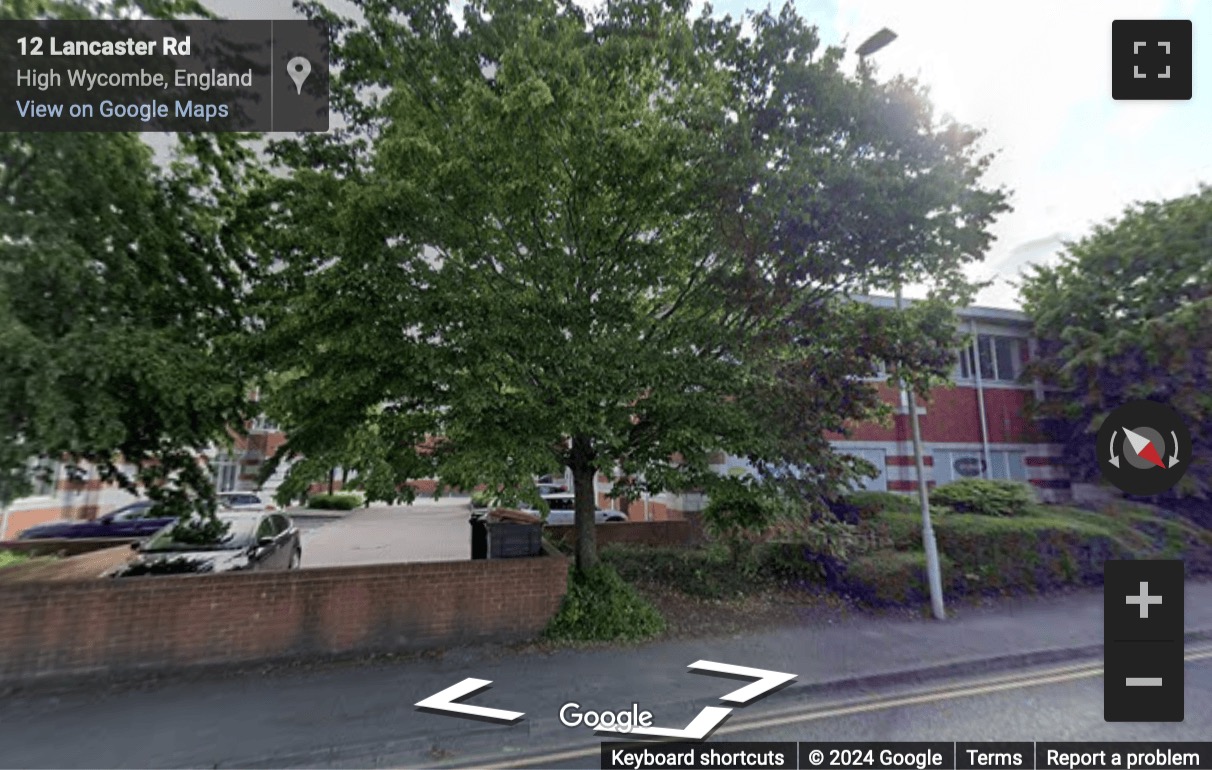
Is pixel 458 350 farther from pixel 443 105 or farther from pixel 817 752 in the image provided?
pixel 817 752

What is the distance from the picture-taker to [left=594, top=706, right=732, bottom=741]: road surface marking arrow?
4.71 m

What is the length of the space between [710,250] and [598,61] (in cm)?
280

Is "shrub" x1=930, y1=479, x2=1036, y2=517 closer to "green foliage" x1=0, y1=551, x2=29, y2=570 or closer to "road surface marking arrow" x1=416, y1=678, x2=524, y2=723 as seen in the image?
"road surface marking arrow" x1=416, y1=678, x2=524, y2=723

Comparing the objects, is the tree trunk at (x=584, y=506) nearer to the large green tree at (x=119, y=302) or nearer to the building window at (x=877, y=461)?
the large green tree at (x=119, y=302)

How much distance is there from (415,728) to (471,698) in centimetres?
72

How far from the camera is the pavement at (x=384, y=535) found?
49.7 feet

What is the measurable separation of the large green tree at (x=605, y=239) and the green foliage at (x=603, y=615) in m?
1.66

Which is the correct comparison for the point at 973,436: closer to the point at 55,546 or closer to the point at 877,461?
the point at 877,461

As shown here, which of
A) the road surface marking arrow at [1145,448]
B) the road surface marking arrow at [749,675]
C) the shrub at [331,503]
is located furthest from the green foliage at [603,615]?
the shrub at [331,503]

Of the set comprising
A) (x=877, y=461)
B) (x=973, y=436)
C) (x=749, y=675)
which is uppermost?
(x=973, y=436)

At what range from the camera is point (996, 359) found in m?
18.8

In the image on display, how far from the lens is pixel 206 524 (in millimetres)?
8438

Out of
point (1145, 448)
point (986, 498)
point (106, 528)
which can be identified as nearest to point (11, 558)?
point (106, 528)

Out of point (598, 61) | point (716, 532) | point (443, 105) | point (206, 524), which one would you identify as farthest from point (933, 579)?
point (206, 524)
